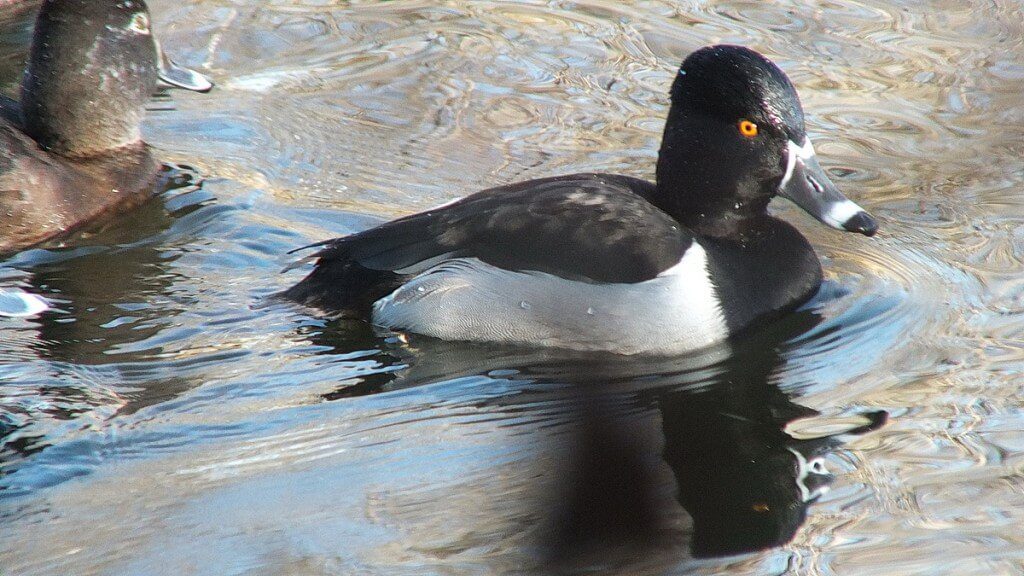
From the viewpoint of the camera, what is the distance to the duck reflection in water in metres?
3.50

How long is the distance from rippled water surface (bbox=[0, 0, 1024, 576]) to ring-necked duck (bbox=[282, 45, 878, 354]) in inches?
4.6

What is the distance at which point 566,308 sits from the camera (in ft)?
14.9

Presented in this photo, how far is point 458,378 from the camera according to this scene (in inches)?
174

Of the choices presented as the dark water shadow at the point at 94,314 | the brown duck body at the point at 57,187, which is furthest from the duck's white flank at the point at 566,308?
the brown duck body at the point at 57,187

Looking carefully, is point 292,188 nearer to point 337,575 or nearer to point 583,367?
point 583,367

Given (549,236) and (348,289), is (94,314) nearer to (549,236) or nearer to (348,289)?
(348,289)

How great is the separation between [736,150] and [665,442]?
1.34 metres

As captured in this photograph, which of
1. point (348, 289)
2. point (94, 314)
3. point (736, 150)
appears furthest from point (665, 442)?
point (94, 314)

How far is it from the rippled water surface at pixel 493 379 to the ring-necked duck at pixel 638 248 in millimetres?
116

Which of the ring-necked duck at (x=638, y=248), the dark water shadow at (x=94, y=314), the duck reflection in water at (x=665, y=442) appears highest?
the ring-necked duck at (x=638, y=248)

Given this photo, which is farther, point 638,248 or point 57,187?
point 57,187

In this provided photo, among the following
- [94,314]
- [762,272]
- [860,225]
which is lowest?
[94,314]

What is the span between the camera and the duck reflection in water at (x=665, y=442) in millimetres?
3502

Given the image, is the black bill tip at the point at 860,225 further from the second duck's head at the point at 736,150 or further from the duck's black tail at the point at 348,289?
the duck's black tail at the point at 348,289
